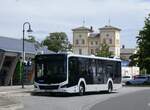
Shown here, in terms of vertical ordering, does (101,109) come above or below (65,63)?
below

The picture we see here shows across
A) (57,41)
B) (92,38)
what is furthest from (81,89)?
(92,38)

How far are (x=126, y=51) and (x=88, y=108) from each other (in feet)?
538

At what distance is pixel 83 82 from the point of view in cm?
3609

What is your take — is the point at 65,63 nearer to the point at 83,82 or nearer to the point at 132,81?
the point at 83,82

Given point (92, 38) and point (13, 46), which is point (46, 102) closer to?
point (13, 46)

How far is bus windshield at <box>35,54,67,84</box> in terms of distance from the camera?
34.2m

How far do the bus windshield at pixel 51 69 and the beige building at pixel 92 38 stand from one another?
14001 centimetres

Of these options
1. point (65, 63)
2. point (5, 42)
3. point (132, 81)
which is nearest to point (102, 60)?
point (65, 63)

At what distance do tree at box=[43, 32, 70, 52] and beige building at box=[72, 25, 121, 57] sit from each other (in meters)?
47.0

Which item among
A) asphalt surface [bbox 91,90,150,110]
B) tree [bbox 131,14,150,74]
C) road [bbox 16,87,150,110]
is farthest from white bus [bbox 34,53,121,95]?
tree [bbox 131,14,150,74]

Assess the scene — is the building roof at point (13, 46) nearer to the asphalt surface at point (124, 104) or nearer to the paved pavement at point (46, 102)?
the paved pavement at point (46, 102)

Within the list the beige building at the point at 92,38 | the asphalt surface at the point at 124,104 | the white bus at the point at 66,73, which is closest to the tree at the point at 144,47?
the white bus at the point at 66,73

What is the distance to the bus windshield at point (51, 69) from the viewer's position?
3416 centimetres

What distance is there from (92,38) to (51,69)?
148996 mm
